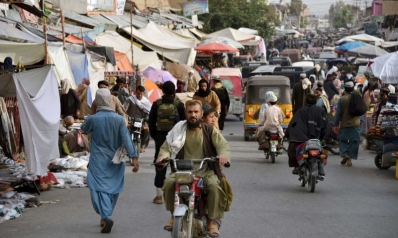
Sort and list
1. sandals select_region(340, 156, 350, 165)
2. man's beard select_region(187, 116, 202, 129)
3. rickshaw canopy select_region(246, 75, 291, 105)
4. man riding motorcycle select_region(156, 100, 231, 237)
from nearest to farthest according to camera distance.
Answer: man riding motorcycle select_region(156, 100, 231, 237)
man's beard select_region(187, 116, 202, 129)
sandals select_region(340, 156, 350, 165)
rickshaw canopy select_region(246, 75, 291, 105)

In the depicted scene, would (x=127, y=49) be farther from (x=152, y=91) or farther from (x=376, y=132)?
(x=376, y=132)

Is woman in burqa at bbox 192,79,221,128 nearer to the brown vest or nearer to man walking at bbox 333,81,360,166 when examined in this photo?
man walking at bbox 333,81,360,166

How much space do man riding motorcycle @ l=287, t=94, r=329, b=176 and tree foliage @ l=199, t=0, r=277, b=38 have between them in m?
48.7

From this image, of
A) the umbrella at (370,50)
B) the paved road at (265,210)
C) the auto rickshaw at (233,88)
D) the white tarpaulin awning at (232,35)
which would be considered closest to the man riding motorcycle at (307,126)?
the paved road at (265,210)

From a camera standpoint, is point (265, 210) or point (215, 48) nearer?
point (265, 210)

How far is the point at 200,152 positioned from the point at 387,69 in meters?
13.7

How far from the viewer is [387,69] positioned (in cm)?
2138

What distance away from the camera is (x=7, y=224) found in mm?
10453

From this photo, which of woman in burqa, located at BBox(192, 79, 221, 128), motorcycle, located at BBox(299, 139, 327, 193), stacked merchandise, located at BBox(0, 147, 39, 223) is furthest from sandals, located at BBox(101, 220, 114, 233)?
woman in burqa, located at BBox(192, 79, 221, 128)

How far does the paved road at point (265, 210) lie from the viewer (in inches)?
389

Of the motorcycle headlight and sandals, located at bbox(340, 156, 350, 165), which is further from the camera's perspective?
sandals, located at bbox(340, 156, 350, 165)

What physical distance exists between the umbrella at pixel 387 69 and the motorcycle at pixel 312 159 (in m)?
8.35

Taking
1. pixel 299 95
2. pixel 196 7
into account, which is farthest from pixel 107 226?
pixel 196 7

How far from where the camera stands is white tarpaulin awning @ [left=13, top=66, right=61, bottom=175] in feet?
37.5
